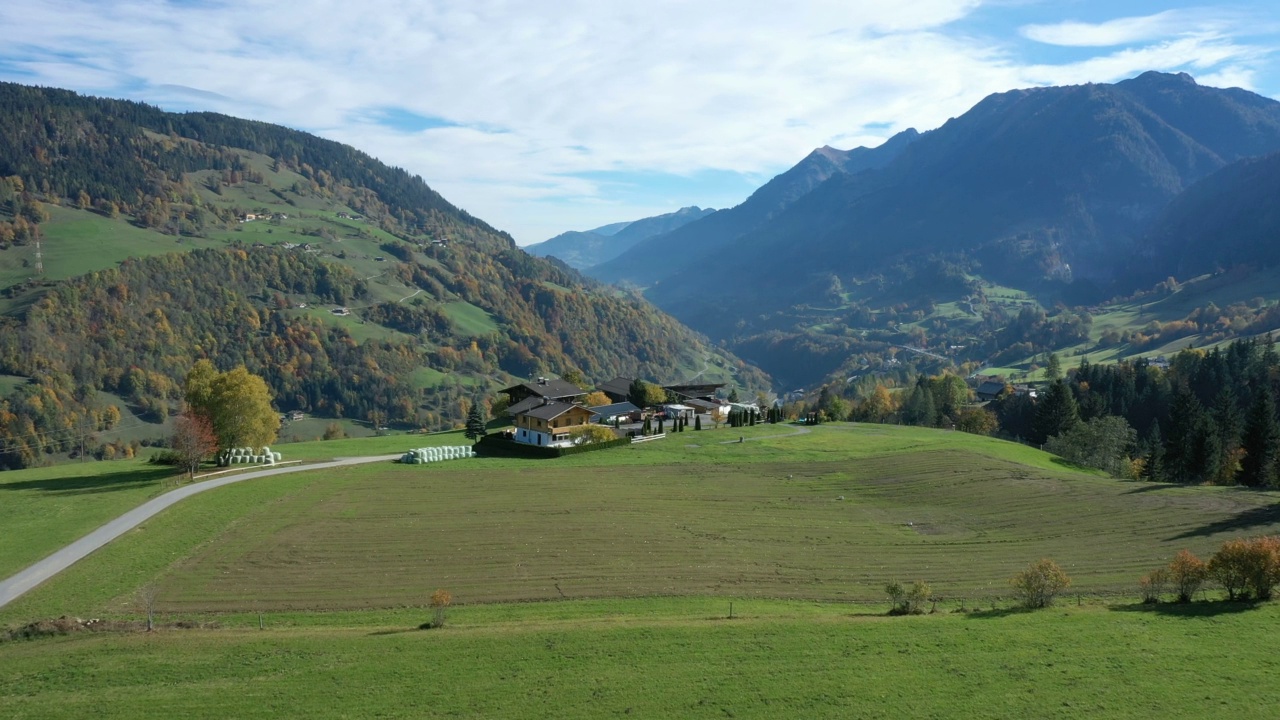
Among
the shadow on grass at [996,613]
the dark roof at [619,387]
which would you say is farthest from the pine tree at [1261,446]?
the dark roof at [619,387]

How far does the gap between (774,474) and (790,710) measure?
130ft

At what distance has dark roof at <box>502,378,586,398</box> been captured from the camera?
303ft

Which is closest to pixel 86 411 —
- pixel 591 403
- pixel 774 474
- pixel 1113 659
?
pixel 591 403

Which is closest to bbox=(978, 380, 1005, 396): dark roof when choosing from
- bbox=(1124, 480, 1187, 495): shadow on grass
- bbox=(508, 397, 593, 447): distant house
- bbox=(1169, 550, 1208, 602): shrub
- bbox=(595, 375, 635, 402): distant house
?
bbox=(595, 375, 635, 402): distant house

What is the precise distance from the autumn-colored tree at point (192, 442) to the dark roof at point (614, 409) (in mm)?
39921

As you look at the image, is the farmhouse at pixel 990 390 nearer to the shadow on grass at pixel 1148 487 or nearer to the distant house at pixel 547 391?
the distant house at pixel 547 391

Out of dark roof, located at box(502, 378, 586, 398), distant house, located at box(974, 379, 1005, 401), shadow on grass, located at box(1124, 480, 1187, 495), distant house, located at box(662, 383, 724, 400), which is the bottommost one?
shadow on grass, located at box(1124, 480, 1187, 495)

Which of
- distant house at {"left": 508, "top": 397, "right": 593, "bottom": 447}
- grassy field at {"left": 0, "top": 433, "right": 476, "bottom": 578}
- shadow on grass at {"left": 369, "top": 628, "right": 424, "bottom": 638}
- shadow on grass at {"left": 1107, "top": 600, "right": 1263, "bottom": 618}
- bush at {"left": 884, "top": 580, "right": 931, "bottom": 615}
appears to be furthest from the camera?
distant house at {"left": 508, "top": 397, "right": 593, "bottom": 447}

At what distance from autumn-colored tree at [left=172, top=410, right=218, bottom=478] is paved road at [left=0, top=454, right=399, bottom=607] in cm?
276

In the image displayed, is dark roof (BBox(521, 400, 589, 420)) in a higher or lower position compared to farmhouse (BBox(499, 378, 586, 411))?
lower

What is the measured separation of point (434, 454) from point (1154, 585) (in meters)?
55.8

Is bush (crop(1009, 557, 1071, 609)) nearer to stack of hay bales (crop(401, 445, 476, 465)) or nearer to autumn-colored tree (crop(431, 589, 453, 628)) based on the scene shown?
autumn-colored tree (crop(431, 589, 453, 628))

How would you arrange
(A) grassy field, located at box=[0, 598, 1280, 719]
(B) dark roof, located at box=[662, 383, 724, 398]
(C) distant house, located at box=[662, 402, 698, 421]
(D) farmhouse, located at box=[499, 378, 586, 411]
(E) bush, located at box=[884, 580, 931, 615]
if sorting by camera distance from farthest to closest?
Answer: (B) dark roof, located at box=[662, 383, 724, 398] → (C) distant house, located at box=[662, 402, 698, 421] → (D) farmhouse, located at box=[499, 378, 586, 411] → (E) bush, located at box=[884, 580, 931, 615] → (A) grassy field, located at box=[0, 598, 1280, 719]

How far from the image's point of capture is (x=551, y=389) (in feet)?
309
